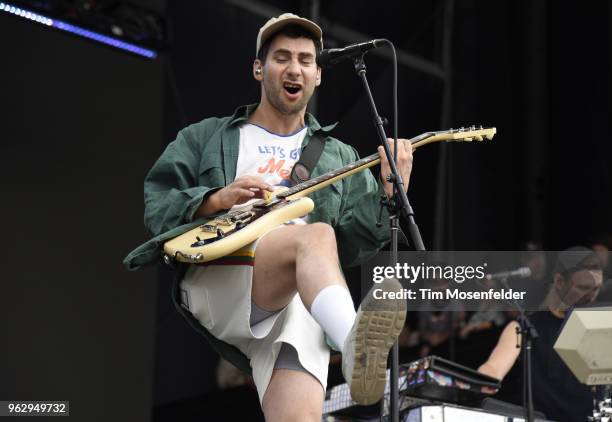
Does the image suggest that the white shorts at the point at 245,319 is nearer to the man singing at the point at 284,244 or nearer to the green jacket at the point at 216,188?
the man singing at the point at 284,244

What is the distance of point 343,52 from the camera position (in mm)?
2646

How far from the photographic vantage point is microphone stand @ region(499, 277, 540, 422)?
130 inches

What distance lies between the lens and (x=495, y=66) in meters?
7.92

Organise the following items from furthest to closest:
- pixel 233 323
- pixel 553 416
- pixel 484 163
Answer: pixel 484 163, pixel 553 416, pixel 233 323

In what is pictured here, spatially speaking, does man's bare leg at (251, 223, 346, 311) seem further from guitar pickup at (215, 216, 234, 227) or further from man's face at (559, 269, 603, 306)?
man's face at (559, 269, 603, 306)

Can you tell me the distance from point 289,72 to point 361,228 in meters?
0.60

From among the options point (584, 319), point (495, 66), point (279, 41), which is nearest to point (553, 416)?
point (584, 319)

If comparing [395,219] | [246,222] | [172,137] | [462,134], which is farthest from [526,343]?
[172,137]

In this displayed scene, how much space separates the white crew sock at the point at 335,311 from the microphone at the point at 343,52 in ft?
2.66

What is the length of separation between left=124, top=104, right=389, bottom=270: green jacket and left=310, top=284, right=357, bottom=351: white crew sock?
0.49 m

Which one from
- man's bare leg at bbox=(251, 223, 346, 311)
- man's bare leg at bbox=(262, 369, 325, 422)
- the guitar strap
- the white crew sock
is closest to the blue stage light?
the guitar strap

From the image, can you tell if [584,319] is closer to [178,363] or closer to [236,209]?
[236,209]

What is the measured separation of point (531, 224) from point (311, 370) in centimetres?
565

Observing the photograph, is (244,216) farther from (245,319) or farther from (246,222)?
(245,319)
